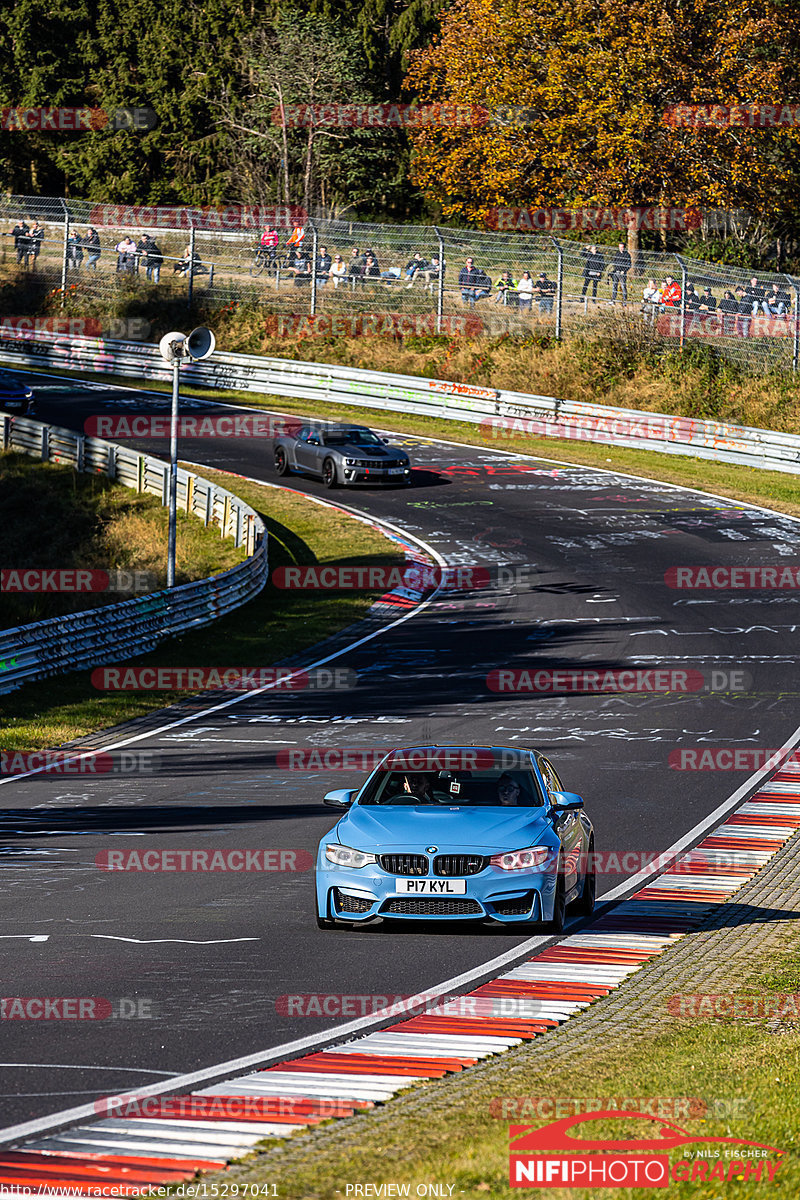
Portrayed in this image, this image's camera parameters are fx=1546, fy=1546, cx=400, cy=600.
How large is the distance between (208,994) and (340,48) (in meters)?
67.6

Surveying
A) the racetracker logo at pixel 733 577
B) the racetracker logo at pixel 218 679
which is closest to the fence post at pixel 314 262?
the racetracker logo at pixel 733 577

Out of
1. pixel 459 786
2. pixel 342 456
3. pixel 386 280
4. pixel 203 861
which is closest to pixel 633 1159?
pixel 459 786

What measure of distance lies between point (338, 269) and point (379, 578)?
24018mm

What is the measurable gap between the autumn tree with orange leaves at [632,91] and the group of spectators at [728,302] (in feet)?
23.1

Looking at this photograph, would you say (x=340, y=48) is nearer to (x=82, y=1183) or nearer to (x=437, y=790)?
(x=437, y=790)

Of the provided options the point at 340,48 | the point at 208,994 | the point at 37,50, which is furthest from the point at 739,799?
the point at 37,50

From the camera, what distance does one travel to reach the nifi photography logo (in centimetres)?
554

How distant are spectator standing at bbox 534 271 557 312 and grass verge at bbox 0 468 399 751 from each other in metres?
13.5

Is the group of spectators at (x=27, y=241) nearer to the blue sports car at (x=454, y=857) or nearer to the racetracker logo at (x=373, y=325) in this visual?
the racetracker logo at (x=373, y=325)

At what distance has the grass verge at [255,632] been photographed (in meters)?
20.2

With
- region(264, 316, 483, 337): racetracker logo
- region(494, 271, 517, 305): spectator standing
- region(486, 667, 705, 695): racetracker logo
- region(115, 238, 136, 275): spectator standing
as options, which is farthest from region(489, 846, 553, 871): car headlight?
region(115, 238, 136, 275): spectator standing

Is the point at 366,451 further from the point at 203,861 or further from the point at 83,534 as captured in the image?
the point at 203,861

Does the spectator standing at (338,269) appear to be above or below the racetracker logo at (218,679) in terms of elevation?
above

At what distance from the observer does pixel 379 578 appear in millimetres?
30766
